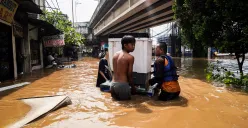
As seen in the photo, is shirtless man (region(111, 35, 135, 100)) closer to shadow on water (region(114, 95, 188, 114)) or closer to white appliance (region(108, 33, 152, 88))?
shadow on water (region(114, 95, 188, 114))

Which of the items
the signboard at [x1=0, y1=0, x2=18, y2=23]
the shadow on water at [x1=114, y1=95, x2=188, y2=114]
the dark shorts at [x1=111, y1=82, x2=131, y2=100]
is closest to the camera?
the shadow on water at [x1=114, y1=95, x2=188, y2=114]

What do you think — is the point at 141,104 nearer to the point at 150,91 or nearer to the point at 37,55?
the point at 150,91

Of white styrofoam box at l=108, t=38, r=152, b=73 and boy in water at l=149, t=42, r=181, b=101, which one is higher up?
white styrofoam box at l=108, t=38, r=152, b=73

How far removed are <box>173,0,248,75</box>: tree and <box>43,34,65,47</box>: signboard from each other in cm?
1063

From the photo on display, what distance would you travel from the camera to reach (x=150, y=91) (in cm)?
561

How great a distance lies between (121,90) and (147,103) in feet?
2.13

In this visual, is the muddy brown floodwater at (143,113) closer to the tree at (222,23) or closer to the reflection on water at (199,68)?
the tree at (222,23)

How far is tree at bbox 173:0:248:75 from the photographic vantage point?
671 cm

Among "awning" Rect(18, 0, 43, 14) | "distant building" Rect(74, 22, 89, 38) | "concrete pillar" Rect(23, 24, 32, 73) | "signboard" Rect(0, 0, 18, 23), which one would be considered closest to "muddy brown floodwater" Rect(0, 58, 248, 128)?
"signboard" Rect(0, 0, 18, 23)

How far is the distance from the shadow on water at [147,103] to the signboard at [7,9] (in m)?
5.60

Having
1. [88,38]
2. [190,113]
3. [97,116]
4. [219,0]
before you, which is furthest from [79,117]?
[88,38]

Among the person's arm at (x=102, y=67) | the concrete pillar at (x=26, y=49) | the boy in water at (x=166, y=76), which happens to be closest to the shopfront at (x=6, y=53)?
the concrete pillar at (x=26, y=49)

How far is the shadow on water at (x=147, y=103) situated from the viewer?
15.0ft

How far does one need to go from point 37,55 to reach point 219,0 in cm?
1345
